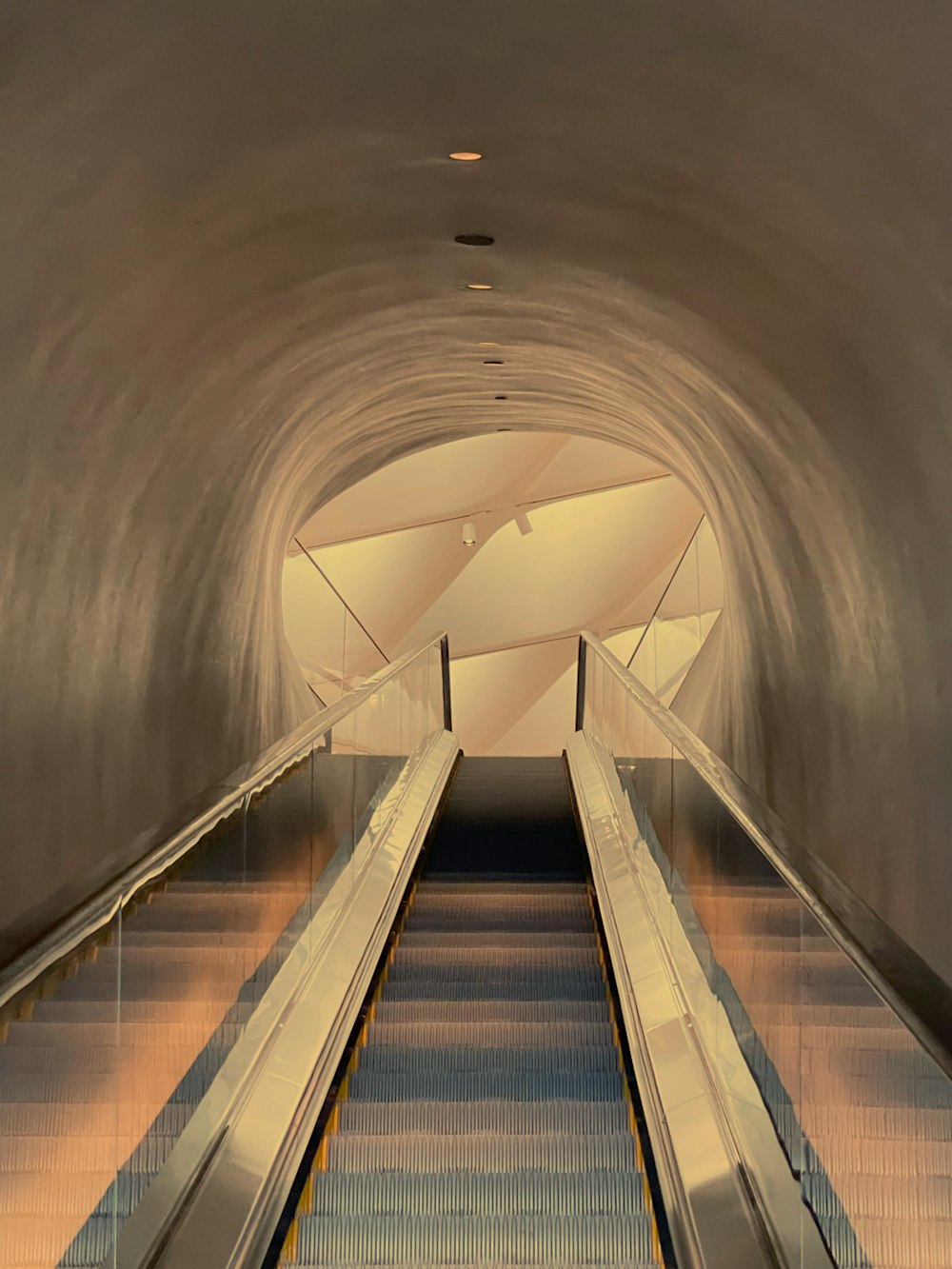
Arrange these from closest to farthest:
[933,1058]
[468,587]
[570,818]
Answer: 1. [933,1058]
2. [570,818]
3. [468,587]

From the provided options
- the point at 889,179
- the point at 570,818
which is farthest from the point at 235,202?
the point at 570,818

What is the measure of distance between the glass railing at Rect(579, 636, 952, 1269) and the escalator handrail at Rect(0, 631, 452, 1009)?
4.84 ft

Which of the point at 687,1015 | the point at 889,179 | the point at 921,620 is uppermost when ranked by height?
the point at 889,179

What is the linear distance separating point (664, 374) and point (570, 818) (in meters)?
3.89

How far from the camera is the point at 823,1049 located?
10.4 feet

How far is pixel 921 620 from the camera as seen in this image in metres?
5.22

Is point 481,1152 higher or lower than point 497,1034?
lower

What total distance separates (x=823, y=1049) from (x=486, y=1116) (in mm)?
2252

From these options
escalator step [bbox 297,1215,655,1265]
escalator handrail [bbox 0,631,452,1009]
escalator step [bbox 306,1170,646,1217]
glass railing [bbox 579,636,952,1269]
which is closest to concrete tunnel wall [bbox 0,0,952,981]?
escalator handrail [bbox 0,631,452,1009]

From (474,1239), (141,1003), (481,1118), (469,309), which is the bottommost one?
(474,1239)

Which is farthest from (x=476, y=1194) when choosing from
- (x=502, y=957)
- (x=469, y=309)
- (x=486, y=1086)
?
(x=469, y=309)

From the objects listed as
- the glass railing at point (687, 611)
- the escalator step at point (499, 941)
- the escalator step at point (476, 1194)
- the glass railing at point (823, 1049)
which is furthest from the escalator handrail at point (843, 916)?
the glass railing at point (687, 611)

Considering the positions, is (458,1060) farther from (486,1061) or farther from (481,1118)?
(481,1118)

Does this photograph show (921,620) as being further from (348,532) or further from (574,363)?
(348,532)
